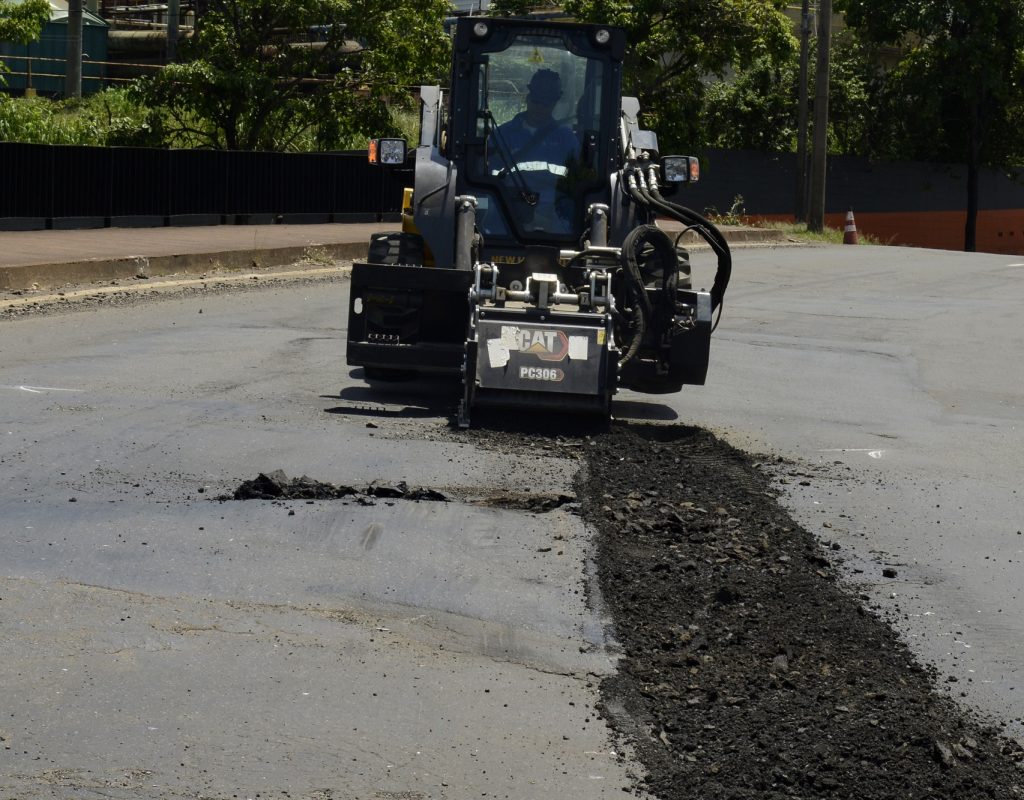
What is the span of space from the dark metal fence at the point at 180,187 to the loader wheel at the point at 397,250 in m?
9.81

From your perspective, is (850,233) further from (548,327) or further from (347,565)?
(347,565)

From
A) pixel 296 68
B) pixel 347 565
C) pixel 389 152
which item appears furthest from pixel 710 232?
pixel 296 68

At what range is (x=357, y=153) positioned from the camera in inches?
1094

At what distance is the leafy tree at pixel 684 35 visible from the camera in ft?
106

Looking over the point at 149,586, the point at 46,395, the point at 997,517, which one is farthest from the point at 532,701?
the point at 46,395

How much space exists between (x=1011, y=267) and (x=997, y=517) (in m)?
19.3

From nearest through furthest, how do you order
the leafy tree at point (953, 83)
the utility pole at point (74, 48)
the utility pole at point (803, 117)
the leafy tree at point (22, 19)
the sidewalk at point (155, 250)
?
1. the sidewalk at point (155, 250)
2. the leafy tree at point (22, 19)
3. the utility pole at point (74, 48)
4. the utility pole at point (803, 117)
5. the leafy tree at point (953, 83)

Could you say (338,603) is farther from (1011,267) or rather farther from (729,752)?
(1011,267)

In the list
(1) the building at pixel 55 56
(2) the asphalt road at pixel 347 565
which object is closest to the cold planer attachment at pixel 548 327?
(2) the asphalt road at pixel 347 565

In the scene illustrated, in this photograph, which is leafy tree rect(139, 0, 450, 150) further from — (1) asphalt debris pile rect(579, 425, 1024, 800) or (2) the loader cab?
(1) asphalt debris pile rect(579, 425, 1024, 800)

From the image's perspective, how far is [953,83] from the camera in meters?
39.0

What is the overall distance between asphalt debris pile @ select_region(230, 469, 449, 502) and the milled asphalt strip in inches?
293

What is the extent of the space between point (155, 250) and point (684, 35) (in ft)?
58.5

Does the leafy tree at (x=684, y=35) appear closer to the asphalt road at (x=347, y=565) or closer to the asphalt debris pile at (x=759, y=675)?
the asphalt road at (x=347, y=565)
